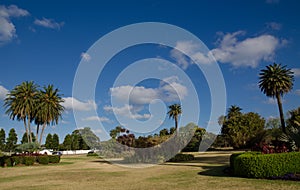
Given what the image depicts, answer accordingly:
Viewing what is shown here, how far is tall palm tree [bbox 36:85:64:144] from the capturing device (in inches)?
1954

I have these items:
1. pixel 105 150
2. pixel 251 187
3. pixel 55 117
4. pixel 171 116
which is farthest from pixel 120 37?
pixel 171 116

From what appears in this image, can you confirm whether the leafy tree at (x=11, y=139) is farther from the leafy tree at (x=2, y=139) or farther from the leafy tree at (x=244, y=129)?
the leafy tree at (x=244, y=129)

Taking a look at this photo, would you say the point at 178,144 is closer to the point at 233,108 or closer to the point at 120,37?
the point at 120,37

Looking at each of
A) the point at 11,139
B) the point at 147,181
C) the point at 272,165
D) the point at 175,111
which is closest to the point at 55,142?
the point at 11,139

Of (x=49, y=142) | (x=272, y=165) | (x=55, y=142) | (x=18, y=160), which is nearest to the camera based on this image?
(x=272, y=165)

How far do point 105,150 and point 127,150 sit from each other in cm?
1126

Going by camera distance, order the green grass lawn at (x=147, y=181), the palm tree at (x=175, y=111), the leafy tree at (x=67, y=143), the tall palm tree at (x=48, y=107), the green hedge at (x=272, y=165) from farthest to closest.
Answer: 1. the leafy tree at (x=67, y=143)
2. the palm tree at (x=175, y=111)
3. the tall palm tree at (x=48, y=107)
4. the green hedge at (x=272, y=165)
5. the green grass lawn at (x=147, y=181)

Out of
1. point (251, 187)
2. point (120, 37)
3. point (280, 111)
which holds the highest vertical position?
point (120, 37)

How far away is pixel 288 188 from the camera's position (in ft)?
33.3

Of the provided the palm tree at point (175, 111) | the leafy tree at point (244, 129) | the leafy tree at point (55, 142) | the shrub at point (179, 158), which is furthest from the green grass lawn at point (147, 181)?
the leafy tree at point (55, 142)

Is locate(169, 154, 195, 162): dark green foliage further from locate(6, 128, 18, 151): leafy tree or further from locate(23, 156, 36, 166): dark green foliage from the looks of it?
locate(6, 128, 18, 151): leafy tree

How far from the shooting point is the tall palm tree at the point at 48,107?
49.6 m

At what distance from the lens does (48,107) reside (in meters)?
50.4

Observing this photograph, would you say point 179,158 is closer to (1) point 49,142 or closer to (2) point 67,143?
(2) point 67,143
